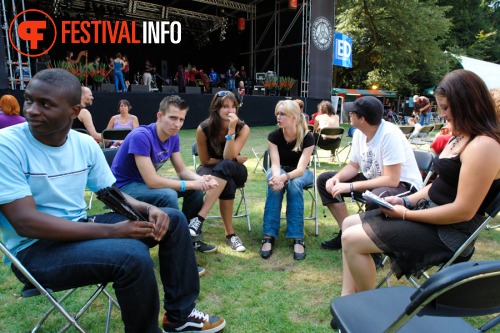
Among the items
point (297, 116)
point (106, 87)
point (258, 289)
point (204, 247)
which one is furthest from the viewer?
point (106, 87)

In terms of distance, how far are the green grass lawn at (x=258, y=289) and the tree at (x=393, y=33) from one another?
61.7 ft

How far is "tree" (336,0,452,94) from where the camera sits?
62.8ft

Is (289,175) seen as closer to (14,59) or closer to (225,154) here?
(225,154)

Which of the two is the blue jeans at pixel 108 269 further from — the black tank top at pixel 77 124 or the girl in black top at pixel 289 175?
the black tank top at pixel 77 124

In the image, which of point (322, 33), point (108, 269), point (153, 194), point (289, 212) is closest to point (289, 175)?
point (289, 212)

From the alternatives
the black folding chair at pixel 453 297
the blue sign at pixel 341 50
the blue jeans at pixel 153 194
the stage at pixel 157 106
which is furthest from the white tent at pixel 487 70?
the black folding chair at pixel 453 297

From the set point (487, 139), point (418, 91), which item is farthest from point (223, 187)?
point (418, 91)

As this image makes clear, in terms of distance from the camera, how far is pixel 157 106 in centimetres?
1145

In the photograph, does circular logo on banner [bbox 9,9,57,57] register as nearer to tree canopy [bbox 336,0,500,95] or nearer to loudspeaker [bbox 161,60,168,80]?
loudspeaker [bbox 161,60,168,80]

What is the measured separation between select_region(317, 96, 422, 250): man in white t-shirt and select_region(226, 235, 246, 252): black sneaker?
3.06 ft

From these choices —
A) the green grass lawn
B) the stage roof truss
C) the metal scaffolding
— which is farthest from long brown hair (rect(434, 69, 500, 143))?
the stage roof truss

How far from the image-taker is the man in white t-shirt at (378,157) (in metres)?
2.59

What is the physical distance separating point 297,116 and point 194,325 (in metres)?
2.13

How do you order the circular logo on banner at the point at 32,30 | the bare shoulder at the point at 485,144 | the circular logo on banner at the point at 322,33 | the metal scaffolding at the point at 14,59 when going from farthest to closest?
the circular logo on banner at the point at 322,33 < the circular logo on banner at the point at 32,30 < the metal scaffolding at the point at 14,59 < the bare shoulder at the point at 485,144
